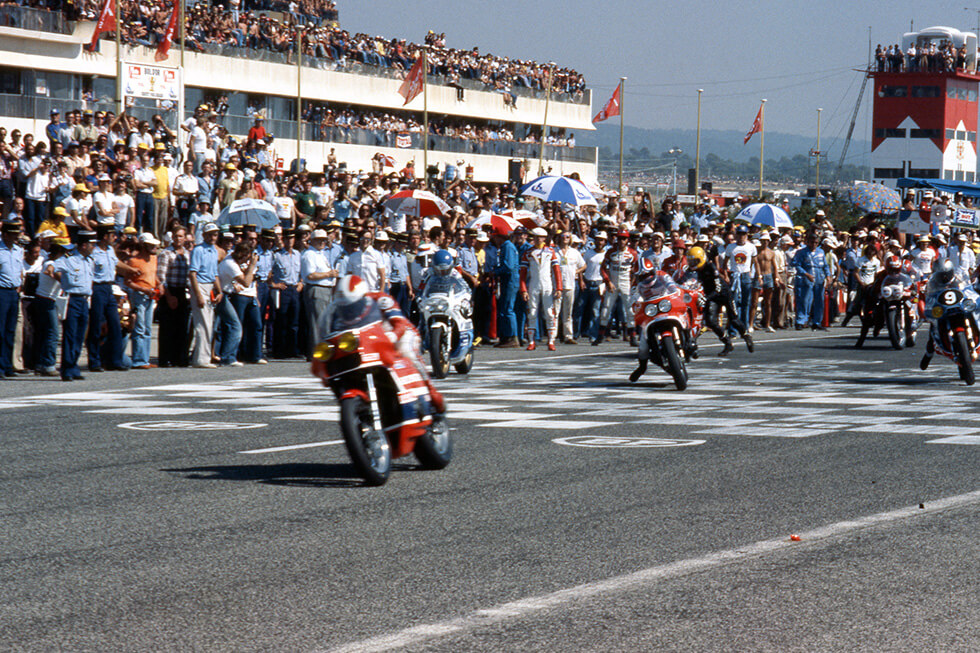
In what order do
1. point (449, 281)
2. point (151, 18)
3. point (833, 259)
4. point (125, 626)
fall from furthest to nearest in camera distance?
point (151, 18) → point (833, 259) → point (449, 281) → point (125, 626)

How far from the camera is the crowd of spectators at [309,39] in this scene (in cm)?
3978

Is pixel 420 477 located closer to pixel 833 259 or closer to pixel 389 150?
pixel 833 259

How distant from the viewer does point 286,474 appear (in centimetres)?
924

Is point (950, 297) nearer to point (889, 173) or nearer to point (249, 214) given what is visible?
point (249, 214)

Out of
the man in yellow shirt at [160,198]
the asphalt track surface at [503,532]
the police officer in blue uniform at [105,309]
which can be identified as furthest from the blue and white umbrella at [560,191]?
the asphalt track surface at [503,532]

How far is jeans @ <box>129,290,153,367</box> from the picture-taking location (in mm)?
17688

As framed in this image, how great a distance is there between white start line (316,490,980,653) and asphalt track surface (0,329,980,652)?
2 cm

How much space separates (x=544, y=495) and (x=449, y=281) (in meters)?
9.25

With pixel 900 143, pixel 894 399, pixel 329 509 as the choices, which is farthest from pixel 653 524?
pixel 900 143

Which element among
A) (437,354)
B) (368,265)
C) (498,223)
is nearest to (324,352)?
(437,354)

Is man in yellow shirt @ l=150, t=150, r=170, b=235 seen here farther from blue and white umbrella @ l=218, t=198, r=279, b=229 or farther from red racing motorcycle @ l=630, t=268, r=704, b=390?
red racing motorcycle @ l=630, t=268, r=704, b=390

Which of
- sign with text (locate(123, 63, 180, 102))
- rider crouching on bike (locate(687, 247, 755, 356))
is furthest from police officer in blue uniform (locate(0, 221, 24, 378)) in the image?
sign with text (locate(123, 63, 180, 102))

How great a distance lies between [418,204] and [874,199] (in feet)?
68.3

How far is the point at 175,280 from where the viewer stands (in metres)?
18.1
